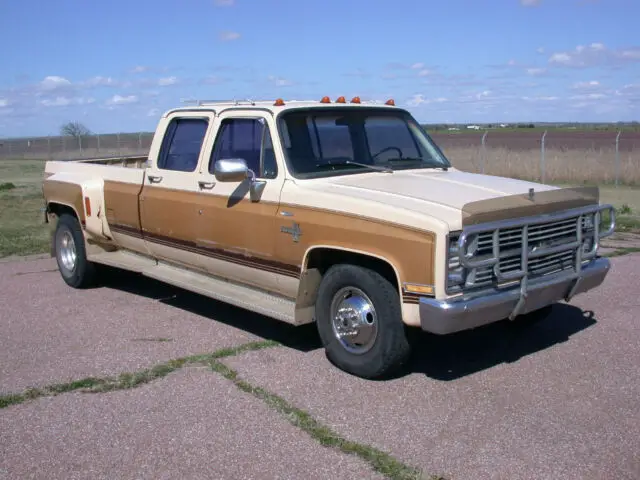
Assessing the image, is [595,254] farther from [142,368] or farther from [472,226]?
[142,368]

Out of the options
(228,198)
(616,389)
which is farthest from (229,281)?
(616,389)

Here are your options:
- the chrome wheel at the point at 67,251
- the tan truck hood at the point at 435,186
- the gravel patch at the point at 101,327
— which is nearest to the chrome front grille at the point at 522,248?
the tan truck hood at the point at 435,186

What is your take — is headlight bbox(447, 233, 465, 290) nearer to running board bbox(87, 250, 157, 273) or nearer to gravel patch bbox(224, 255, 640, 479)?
gravel patch bbox(224, 255, 640, 479)

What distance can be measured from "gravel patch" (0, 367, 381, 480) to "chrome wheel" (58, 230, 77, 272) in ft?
12.1

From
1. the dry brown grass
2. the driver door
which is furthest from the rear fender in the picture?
the dry brown grass

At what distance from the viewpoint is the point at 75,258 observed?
8.49 metres

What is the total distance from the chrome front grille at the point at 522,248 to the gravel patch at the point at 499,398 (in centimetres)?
78

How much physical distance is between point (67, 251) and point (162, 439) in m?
4.82

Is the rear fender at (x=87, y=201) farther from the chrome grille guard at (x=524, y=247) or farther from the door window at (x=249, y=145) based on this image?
the chrome grille guard at (x=524, y=247)

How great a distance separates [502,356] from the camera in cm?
598

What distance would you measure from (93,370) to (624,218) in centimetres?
1080

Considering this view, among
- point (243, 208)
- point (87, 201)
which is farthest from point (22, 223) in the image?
point (243, 208)

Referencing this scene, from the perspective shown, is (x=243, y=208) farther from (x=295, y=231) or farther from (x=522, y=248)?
(x=522, y=248)

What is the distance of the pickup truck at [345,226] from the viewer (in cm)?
497
